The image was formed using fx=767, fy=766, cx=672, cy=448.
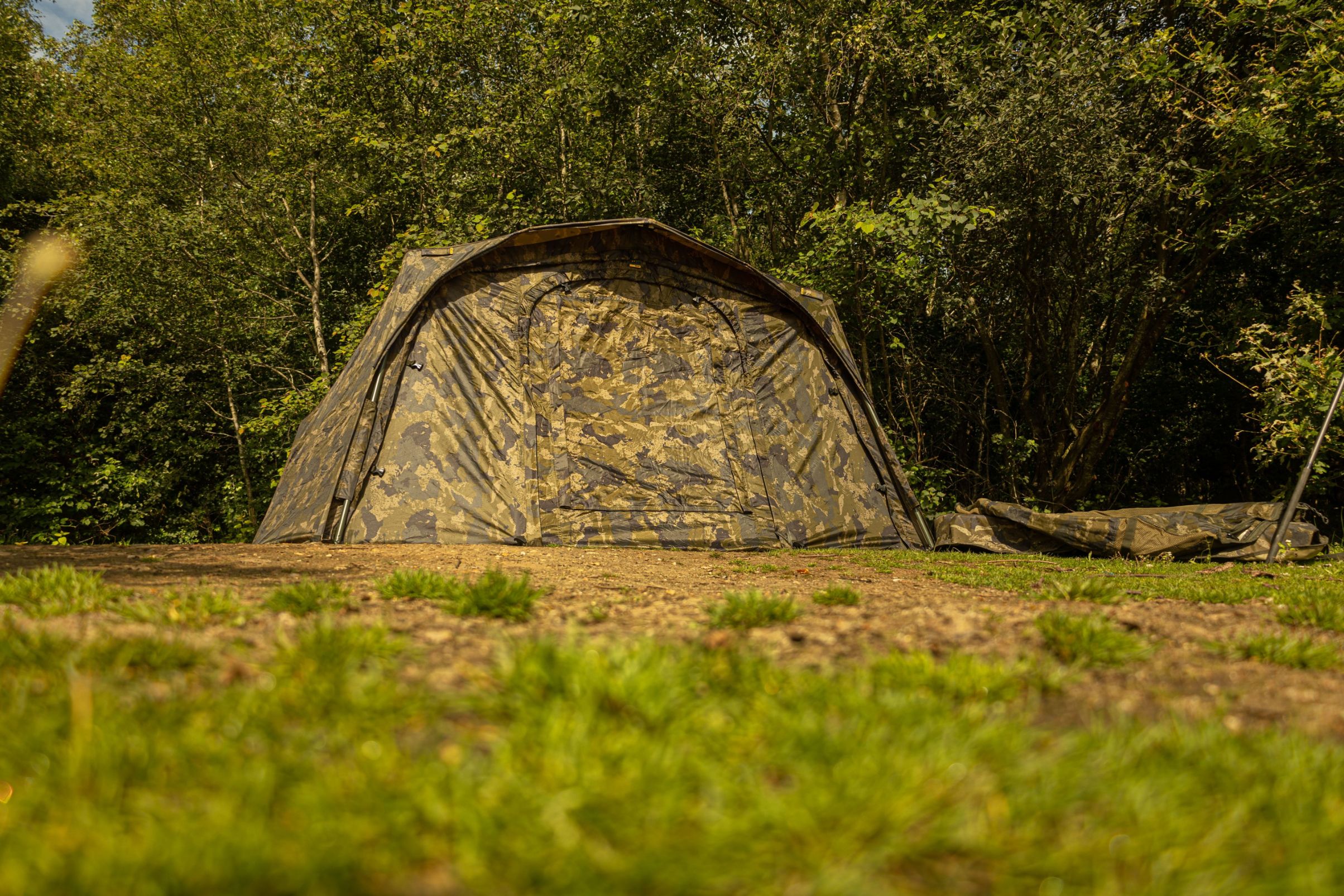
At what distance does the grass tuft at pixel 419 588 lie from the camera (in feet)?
11.5

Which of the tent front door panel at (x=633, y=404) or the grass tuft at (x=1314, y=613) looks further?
the tent front door panel at (x=633, y=404)

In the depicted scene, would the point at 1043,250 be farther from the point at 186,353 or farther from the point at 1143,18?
the point at 186,353

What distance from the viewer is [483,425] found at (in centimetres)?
816

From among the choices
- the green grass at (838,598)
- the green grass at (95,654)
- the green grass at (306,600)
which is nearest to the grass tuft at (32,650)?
the green grass at (95,654)

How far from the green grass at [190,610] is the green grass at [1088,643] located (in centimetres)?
296

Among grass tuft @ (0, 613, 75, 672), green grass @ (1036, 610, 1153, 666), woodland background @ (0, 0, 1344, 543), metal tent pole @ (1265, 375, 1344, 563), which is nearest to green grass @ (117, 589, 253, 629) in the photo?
grass tuft @ (0, 613, 75, 672)

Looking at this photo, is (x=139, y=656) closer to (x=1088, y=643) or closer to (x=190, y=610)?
(x=190, y=610)

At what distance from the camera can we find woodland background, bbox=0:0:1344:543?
1065 centimetres

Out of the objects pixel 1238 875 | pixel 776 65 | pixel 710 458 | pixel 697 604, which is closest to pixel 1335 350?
pixel 710 458

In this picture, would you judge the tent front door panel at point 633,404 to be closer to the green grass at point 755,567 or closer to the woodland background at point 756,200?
the green grass at point 755,567

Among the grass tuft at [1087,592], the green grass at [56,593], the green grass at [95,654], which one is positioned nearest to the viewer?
the green grass at [95,654]

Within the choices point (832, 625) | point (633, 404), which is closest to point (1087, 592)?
point (832, 625)

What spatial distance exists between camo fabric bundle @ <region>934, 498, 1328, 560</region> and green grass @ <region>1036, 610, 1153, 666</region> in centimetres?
611

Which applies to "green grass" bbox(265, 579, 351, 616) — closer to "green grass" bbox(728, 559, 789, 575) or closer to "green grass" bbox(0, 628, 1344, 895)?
"green grass" bbox(0, 628, 1344, 895)
